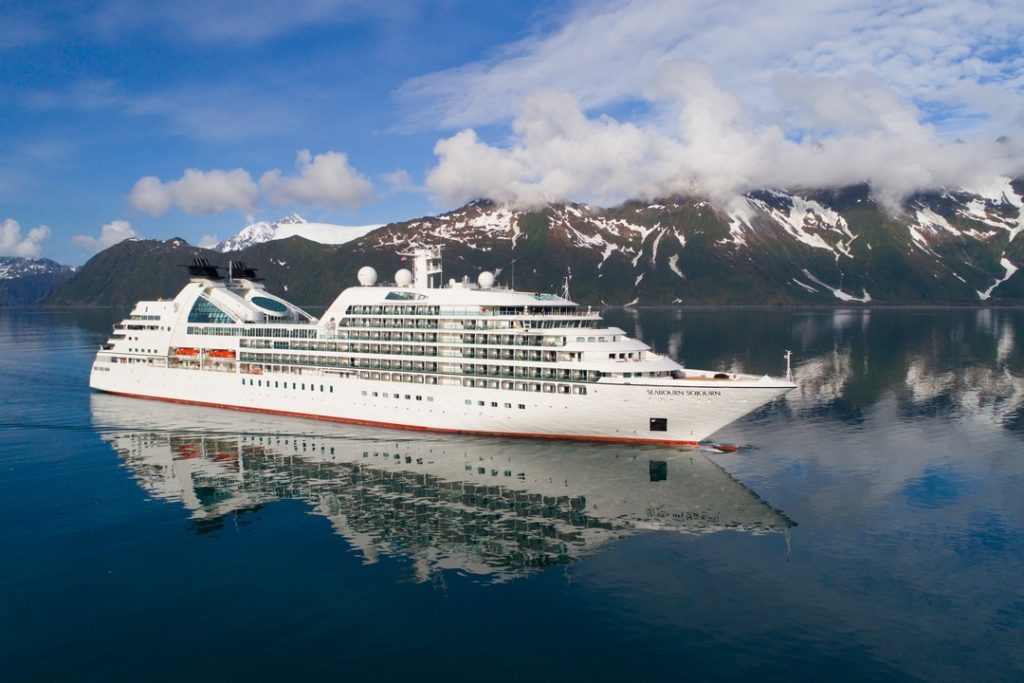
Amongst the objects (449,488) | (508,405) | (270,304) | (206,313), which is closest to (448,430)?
(508,405)

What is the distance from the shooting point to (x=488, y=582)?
96.5ft

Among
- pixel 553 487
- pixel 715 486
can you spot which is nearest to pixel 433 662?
pixel 553 487

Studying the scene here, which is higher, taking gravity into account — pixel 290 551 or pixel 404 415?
pixel 404 415

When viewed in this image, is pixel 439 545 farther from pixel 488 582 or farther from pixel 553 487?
pixel 553 487

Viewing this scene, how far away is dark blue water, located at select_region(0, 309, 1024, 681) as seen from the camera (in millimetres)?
23891

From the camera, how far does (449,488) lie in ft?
138

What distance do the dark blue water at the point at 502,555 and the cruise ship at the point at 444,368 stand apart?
9.15ft

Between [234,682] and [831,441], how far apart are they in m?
50.1

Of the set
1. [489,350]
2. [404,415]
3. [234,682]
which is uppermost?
[489,350]

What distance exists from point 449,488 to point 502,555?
10.4m

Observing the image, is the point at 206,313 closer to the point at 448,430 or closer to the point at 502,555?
the point at 448,430

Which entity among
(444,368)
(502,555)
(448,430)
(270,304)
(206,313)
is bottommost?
(502,555)

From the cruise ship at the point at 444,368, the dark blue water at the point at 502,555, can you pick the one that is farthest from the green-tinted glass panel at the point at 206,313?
the dark blue water at the point at 502,555

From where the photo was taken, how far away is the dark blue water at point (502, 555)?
23.9 metres
